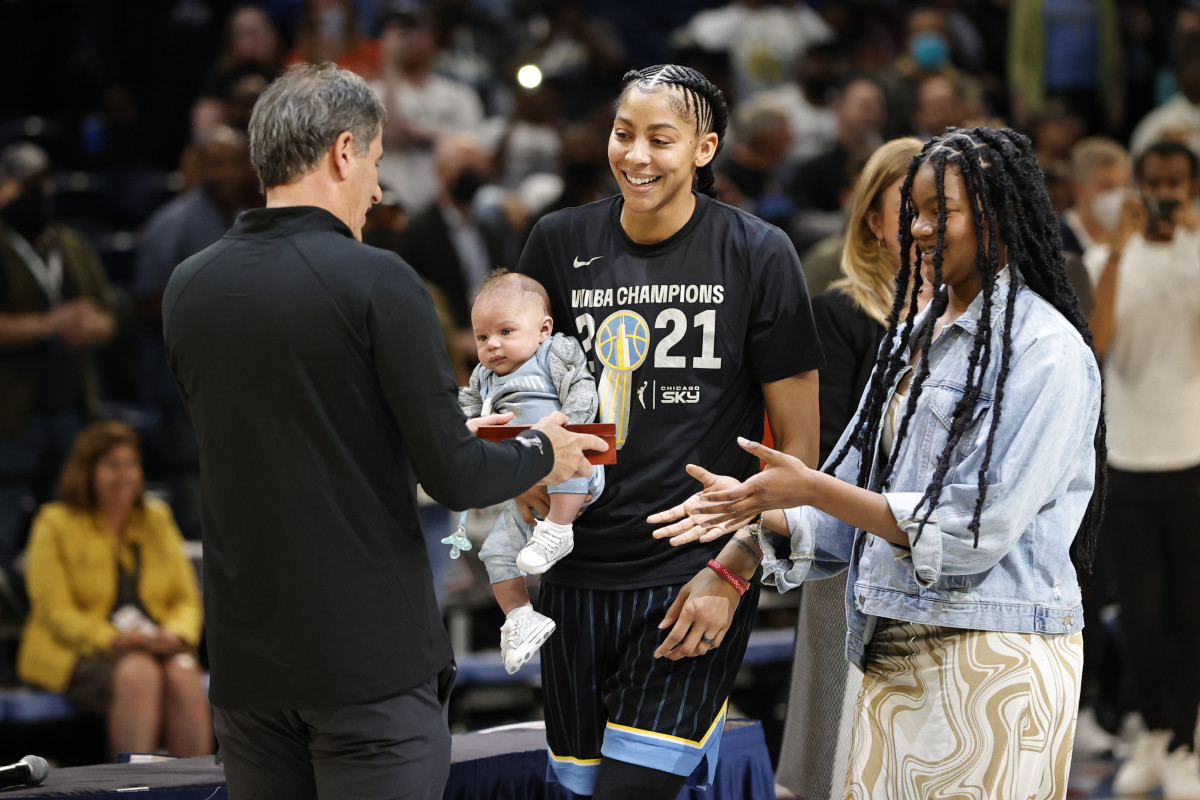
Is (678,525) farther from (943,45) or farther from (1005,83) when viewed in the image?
(1005,83)

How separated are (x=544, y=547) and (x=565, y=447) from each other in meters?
0.23

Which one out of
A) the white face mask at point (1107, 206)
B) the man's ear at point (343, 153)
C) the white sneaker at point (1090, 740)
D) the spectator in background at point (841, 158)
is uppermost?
the spectator in background at point (841, 158)

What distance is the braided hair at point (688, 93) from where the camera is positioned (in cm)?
256

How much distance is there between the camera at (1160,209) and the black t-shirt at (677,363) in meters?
3.24

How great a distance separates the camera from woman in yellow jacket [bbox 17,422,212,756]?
505cm

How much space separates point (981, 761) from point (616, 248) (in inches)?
44.8

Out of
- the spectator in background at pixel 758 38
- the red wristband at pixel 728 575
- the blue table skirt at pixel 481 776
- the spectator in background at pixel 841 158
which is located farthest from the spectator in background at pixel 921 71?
the red wristband at pixel 728 575

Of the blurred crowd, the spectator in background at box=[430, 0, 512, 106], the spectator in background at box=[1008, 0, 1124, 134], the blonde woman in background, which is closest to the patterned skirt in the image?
the blonde woman in background

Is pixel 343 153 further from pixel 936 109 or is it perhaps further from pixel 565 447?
pixel 936 109

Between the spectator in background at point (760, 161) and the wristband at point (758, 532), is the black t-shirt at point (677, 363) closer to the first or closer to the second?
the wristband at point (758, 532)

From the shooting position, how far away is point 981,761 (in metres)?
2.19

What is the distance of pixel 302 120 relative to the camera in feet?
7.00

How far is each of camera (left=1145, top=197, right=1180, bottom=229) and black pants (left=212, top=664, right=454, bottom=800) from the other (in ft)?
13.2

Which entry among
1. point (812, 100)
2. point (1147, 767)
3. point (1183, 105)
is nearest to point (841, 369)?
point (1147, 767)
